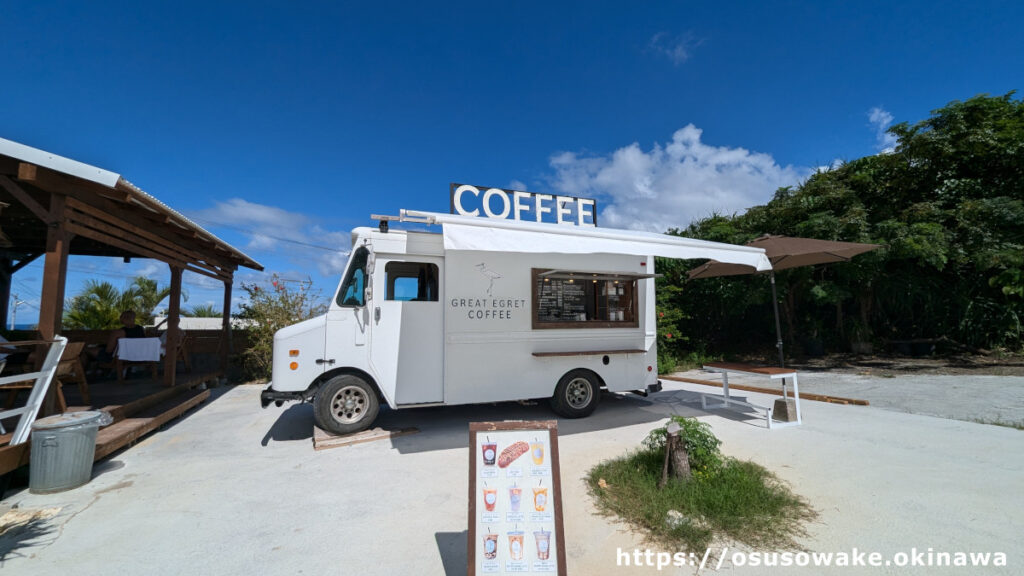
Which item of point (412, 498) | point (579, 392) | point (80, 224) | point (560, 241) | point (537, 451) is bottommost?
point (412, 498)

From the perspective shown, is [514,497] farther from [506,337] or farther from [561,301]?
[561,301]

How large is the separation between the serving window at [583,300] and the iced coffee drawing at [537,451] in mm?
3192

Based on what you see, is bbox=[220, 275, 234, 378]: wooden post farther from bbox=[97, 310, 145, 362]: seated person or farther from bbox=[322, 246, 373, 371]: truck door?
bbox=[322, 246, 373, 371]: truck door

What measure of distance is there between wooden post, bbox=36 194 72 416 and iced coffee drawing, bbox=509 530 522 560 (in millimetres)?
4922

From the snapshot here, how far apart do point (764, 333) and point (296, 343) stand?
13.3 m

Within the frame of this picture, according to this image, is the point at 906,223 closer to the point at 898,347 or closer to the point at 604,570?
the point at 898,347

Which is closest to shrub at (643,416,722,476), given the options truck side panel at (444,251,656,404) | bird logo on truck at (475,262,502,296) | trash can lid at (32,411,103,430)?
truck side panel at (444,251,656,404)

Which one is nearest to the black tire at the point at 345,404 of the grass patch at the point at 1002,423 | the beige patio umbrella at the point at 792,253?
the beige patio umbrella at the point at 792,253

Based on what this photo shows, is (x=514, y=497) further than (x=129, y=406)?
No

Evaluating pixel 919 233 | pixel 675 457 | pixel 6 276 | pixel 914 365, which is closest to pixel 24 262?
pixel 6 276

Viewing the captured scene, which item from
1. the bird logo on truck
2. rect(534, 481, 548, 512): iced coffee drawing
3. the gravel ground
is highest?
the bird logo on truck

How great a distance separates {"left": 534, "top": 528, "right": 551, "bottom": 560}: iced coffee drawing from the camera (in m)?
2.24

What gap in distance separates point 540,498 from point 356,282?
3691mm

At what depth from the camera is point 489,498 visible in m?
2.32
